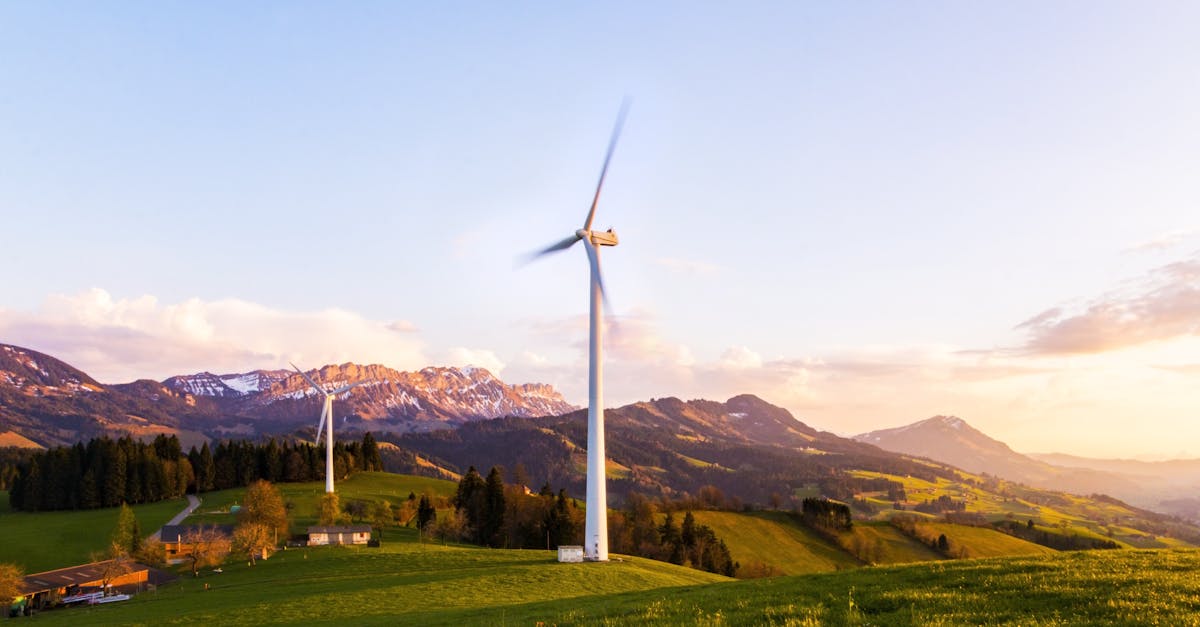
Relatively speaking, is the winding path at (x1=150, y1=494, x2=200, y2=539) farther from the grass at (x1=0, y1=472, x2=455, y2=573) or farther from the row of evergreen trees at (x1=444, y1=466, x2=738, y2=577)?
the row of evergreen trees at (x1=444, y1=466, x2=738, y2=577)

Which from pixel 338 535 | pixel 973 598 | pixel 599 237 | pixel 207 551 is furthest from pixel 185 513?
pixel 973 598

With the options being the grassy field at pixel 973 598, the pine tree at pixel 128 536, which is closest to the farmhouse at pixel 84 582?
the pine tree at pixel 128 536

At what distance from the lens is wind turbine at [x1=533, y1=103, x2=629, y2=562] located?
67.6 m

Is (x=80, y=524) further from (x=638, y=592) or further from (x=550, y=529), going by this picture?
(x=638, y=592)

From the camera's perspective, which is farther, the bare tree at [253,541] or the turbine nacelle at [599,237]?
the bare tree at [253,541]

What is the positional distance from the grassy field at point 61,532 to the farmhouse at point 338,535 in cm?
4100

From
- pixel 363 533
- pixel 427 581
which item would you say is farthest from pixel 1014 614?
pixel 363 533

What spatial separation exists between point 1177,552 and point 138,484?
217 meters

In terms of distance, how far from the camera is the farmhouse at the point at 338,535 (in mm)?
128625

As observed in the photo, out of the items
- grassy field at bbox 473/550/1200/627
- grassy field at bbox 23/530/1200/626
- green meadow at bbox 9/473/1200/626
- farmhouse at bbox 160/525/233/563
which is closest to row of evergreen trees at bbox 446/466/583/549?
farmhouse at bbox 160/525/233/563

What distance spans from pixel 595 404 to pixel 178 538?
341 feet

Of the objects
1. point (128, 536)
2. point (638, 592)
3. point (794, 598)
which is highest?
point (794, 598)

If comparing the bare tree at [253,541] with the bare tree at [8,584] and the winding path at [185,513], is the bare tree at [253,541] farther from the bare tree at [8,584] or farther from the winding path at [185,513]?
the winding path at [185,513]

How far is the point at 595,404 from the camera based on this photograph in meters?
68.3
